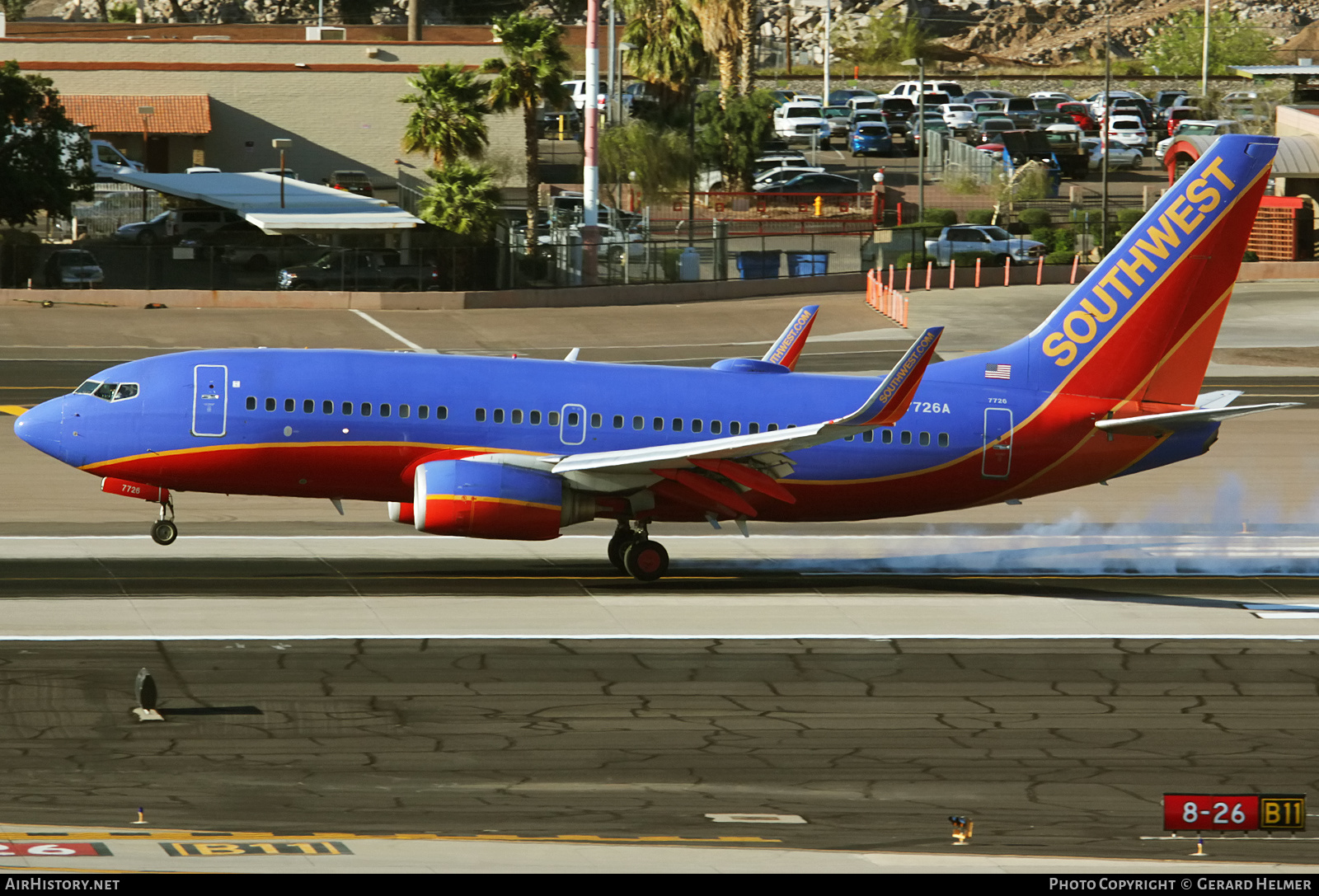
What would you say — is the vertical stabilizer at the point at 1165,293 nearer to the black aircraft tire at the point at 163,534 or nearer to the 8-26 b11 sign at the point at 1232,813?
the 8-26 b11 sign at the point at 1232,813

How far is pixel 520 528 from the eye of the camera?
1153 inches

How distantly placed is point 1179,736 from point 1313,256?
2703 inches

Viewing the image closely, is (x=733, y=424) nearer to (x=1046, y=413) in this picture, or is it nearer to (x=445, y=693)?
(x=1046, y=413)

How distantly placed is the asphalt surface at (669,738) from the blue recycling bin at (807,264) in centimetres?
5087

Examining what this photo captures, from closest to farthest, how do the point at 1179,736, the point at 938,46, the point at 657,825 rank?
the point at 657,825
the point at 1179,736
the point at 938,46

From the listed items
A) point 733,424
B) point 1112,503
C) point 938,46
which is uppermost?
point 938,46

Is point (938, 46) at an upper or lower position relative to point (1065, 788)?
upper

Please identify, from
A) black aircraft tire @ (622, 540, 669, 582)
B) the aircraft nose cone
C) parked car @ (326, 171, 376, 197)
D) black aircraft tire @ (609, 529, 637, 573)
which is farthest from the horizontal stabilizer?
parked car @ (326, 171, 376, 197)

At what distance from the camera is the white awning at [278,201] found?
236ft

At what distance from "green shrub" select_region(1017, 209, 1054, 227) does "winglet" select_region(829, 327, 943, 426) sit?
62.1 m

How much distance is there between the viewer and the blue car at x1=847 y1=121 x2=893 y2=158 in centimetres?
11569

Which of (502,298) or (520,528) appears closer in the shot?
(520,528)

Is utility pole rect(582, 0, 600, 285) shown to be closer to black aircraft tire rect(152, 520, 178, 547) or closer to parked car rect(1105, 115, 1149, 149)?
black aircraft tire rect(152, 520, 178, 547)

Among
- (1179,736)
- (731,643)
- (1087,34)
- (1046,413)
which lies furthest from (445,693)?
(1087,34)
